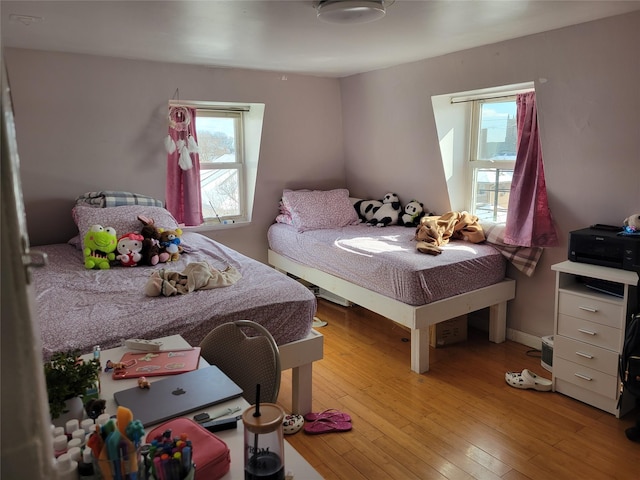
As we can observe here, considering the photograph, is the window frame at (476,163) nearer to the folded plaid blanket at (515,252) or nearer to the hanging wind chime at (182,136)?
the folded plaid blanket at (515,252)

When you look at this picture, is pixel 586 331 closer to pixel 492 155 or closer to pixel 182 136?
pixel 492 155

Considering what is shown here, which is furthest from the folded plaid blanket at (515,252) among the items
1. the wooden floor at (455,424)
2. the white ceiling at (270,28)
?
the white ceiling at (270,28)

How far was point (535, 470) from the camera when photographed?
2.17 m

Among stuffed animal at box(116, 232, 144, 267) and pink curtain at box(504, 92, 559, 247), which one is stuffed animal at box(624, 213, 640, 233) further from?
stuffed animal at box(116, 232, 144, 267)

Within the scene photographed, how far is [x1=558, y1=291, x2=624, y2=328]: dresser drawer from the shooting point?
2.49 metres

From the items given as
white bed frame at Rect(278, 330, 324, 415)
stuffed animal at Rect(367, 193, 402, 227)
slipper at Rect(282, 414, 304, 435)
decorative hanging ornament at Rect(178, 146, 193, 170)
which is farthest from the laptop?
stuffed animal at Rect(367, 193, 402, 227)

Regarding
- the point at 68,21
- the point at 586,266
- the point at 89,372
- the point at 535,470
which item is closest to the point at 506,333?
the point at 586,266

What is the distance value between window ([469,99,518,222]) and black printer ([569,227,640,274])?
1.02 meters

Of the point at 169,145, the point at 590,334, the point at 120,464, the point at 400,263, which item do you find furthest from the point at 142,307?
the point at 590,334

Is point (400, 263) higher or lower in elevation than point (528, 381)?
higher

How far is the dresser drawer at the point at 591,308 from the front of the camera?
249 centimetres

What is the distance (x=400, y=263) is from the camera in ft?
10.1

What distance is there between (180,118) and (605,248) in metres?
3.35

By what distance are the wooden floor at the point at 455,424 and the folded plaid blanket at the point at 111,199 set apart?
5.85 ft
